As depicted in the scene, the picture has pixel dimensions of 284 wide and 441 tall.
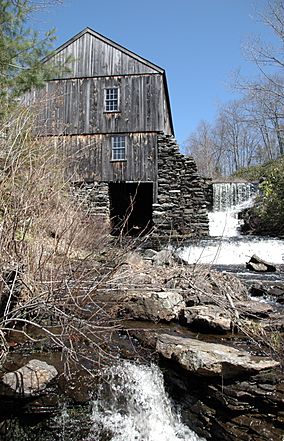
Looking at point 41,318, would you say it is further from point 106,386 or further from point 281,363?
point 281,363

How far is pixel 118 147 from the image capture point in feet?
55.4

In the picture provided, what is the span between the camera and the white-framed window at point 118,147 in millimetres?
16844

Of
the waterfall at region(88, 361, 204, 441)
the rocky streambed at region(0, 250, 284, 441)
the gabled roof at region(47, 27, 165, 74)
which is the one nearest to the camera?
the rocky streambed at region(0, 250, 284, 441)

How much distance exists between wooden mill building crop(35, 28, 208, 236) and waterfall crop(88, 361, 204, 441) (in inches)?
510

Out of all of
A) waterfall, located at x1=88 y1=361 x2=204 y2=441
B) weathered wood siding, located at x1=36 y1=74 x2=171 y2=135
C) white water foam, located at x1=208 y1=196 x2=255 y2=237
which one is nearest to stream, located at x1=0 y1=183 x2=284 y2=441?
waterfall, located at x1=88 y1=361 x2=204 y2=441

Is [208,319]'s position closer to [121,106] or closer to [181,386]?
[181,386]

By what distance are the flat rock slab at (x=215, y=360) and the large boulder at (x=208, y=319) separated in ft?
2.82

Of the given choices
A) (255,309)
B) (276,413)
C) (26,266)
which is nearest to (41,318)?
(26,266)

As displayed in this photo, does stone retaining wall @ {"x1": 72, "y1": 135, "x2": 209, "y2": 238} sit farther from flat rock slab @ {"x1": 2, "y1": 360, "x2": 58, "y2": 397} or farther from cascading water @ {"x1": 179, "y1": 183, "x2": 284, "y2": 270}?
flat rock slab @ {"x1": 2, "y1": 360, "x2": 58, "y2": 397}

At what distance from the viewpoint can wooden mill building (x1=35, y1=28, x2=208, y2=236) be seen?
1669 cm

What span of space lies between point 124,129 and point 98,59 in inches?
134

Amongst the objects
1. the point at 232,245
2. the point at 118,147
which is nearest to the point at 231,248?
the point at 232,245

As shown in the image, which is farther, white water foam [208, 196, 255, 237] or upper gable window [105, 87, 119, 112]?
white water foam [208, 196, 255, 237]

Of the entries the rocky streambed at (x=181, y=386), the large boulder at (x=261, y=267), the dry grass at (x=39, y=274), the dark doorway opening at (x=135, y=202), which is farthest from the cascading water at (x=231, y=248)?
the dark doorway opening at (x=135, y=202)
